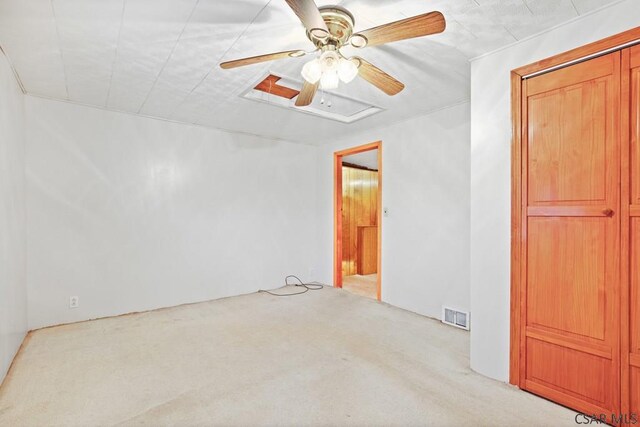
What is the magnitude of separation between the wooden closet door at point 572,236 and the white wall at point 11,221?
11.4ft

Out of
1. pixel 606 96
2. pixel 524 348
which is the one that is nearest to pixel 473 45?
pixel 606 96

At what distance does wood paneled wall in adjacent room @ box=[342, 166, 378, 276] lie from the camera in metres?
5.85

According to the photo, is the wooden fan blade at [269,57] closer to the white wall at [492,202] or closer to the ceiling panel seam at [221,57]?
the ceiling panel seam at [221,57]

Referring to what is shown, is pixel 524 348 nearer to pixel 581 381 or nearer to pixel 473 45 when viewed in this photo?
pixel 581 381

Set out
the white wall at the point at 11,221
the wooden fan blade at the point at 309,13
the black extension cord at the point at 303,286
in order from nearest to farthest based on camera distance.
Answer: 1. the wooden fan blade at the point at 309,13
2. the white wall at the point at 11,221
3. the black extension cord at the point at 303,286

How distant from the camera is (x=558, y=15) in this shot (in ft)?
5.73

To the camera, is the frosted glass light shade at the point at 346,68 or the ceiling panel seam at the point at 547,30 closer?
the frosted glass light shade at the point at 346,68

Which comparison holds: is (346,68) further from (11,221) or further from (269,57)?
(11,221)

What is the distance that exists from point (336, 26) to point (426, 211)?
2399 millimetres

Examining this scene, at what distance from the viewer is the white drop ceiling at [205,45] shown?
66.3 inches

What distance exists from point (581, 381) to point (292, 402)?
169 centimetres

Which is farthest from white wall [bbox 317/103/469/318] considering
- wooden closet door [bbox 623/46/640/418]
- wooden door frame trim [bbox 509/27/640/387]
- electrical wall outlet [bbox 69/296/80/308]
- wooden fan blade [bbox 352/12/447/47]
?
electrical wall outlet [bbox 69/296/80/308]

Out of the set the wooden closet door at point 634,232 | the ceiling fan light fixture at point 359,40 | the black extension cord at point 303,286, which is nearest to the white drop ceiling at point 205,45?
the ceiling fan light fixture at point 359,40

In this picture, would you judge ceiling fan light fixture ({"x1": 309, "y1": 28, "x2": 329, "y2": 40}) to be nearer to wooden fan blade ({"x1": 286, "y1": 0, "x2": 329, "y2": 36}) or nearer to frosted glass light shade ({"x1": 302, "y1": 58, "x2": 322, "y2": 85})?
wooden fan blade ({"x1": 286, "y1": 0, "x2": 329, "y2": 36})
